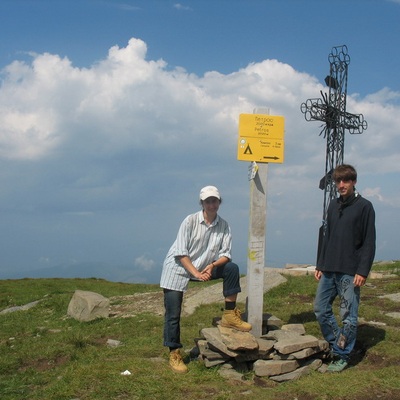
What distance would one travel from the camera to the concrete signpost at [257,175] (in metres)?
7.35

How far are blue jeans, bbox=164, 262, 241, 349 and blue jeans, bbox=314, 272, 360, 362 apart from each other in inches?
47.5

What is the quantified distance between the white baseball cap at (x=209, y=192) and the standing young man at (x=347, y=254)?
1.57m

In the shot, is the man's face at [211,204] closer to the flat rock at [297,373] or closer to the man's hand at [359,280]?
the man's hand at [359,280]

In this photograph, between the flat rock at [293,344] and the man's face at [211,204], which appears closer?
the flat rock at [293,344]

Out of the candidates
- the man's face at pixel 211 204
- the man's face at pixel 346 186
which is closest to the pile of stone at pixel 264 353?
the man's face at pixel 211 204

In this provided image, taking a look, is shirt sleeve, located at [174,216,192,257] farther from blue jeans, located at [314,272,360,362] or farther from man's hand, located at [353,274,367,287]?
man's hand, located at [353,274,367,287]

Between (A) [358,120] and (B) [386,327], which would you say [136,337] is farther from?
(A) [358,120]

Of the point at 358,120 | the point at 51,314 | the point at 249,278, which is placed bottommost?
the point at 51,314

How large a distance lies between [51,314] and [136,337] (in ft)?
18.6

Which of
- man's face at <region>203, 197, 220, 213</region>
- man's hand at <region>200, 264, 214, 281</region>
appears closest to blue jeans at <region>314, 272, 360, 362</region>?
man's hand at <region>200, 264, 214, 281</region>

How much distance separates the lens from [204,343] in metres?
6.95

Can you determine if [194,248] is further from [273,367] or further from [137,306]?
[137,306]

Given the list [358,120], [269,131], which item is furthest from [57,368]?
[358,120]

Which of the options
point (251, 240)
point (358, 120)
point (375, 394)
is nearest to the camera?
point (375, 394)
